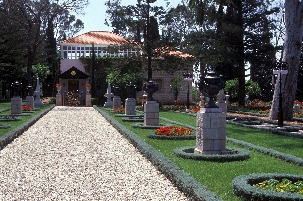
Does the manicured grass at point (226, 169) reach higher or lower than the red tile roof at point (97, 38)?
lower

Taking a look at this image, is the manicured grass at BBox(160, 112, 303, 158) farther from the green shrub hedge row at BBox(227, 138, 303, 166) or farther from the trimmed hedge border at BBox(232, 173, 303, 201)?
the trimmed hedge border at BBox(232, 173, 303, 201)

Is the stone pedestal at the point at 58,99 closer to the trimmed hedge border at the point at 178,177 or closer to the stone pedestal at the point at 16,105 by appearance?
the stone pedestal at the point at 16,105

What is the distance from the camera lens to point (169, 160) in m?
8.38

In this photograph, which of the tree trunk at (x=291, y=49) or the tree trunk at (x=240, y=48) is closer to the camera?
the tree trunk at (x=291, y=49)

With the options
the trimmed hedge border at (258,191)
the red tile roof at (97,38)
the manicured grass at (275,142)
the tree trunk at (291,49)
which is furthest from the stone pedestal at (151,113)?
the red tile roof at (97,38)

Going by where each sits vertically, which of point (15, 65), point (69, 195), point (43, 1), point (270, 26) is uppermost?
point (43, 1)

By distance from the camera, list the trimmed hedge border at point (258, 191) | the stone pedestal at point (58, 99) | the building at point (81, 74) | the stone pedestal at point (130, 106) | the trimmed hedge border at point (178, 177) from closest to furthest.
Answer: the trimmed hedge border at point (258, 191)
the trimmed hedge border at point (178, 177)
the stone pedestal at point (130, 106)
the stone pedestal at point (58, 99)
the building at point (81, 74)

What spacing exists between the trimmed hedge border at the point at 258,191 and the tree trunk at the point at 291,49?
43.3ft

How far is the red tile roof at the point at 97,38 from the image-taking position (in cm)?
4938

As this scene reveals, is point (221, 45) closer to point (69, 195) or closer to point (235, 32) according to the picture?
point (235, 32)

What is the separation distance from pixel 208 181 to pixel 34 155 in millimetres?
5323

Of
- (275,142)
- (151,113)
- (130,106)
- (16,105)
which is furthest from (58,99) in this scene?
(275,142)

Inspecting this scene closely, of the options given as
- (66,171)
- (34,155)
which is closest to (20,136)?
(34,155)

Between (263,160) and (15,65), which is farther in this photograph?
(15,65)
